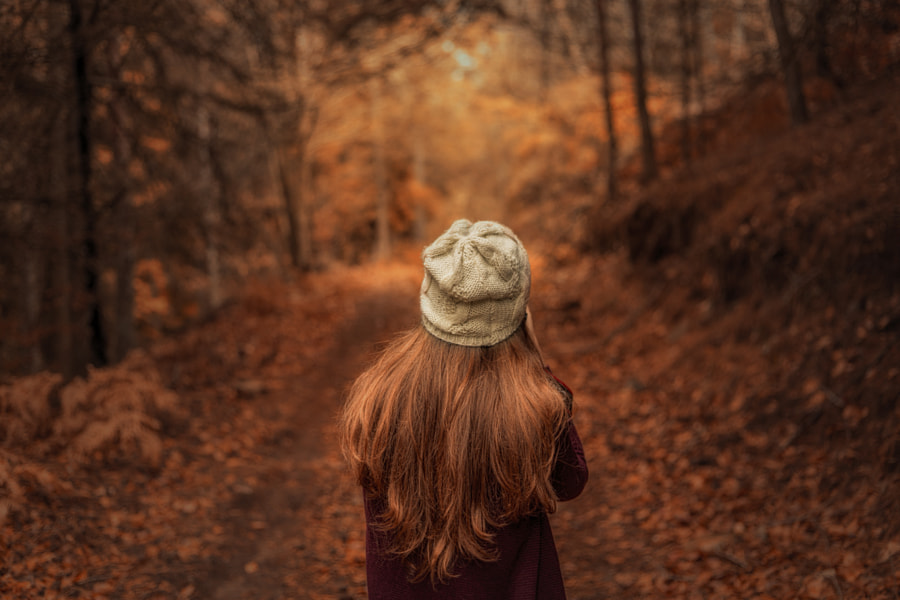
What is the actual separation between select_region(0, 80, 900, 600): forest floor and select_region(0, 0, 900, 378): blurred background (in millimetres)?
1550

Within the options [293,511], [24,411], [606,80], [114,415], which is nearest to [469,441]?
[293,511]

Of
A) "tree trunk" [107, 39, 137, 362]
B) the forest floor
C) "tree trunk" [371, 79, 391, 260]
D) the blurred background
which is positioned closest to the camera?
the forest floor

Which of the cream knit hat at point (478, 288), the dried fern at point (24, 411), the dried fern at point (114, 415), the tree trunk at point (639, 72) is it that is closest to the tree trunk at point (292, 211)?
the tree trunk at point (639, 72)

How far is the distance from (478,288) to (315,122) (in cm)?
1713

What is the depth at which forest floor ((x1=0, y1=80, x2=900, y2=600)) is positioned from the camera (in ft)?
15.0

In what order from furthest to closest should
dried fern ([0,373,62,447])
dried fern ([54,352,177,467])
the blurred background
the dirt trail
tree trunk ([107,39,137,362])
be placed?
tree trunk ([107,39,137,362]), the blurred background, dried fern ([54,352,177,467]), dried fern ([0,373,62,447]), the dirt trail

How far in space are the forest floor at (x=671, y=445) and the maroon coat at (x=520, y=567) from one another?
3.44 ft

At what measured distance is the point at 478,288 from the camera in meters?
1.94

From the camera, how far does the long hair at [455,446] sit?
77.7 inches

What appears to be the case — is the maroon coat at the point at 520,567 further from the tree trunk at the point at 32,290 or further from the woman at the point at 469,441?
the tree trunk at the point at 32,290

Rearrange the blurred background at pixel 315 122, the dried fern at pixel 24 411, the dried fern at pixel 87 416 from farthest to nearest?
the blurred background at pixel 315 122, the dried fern at pixel 87 416, the dried fern at pixel 24 411

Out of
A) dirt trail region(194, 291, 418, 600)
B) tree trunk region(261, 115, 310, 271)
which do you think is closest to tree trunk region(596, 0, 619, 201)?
dirt trail region(194, 291, 418, 600)

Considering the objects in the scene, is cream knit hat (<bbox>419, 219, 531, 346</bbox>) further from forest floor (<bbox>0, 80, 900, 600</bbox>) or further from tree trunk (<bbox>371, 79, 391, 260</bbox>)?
tree trunk (<bbox>371, 79, 391, 260</bbox>)

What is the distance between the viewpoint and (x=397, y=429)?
2.07m
